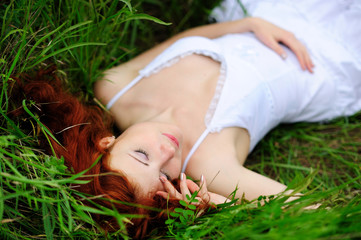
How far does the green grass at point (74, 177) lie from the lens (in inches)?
58.5

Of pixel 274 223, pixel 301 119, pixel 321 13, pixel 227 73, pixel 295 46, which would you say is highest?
pixel 321 13

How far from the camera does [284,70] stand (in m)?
2.70

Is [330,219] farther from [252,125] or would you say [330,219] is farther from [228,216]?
[252,125]

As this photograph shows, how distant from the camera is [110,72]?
8.92 ft

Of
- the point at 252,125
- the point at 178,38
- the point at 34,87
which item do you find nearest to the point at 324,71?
the point at 252,125

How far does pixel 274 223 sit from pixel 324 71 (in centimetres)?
185

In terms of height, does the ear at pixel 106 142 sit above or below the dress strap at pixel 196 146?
above

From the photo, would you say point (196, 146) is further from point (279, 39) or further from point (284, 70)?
point (279, 39)

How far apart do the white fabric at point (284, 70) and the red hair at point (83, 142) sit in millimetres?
569

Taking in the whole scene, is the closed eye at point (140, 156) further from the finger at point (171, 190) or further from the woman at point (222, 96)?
the finger at point (171, 190)

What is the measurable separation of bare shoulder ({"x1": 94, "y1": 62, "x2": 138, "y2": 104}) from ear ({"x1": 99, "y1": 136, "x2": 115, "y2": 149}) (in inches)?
26.4

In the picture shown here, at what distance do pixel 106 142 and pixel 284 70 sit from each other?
4.95 feet

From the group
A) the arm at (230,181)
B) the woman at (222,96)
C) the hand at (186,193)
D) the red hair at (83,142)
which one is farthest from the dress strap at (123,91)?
the hand at (186,193)

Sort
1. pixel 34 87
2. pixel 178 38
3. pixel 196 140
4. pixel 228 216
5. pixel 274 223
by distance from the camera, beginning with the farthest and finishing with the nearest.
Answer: pixel 178 38 < pixel 196 140 < pixel 34 87 < pixel 228 216 < pixel 274 223
